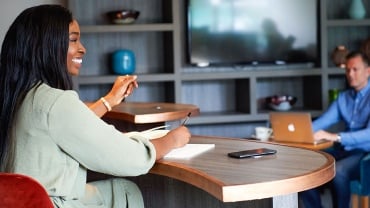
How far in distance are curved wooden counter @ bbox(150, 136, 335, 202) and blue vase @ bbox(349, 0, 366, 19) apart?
10.1ft

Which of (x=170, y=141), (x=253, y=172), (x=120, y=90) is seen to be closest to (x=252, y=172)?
(x=253, y=172)

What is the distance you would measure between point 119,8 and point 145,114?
223cm

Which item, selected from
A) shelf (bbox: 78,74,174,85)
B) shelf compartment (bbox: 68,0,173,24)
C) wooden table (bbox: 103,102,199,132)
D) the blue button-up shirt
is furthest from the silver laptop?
shelf compartment (bbox: 68,0,173,24)

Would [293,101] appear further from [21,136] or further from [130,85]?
[21,136]

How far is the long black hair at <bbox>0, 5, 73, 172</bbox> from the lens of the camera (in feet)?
5.62

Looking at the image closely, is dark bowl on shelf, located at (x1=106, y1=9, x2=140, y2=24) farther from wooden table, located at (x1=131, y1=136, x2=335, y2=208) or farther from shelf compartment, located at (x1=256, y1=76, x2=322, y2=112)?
wooden table, located at (x1=131, y1=136, x2=335, y2=208)

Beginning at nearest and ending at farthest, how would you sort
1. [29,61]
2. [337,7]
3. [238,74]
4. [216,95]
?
[29,61] → [238,74] → [216,95] → [337,7]

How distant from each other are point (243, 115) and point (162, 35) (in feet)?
2.97

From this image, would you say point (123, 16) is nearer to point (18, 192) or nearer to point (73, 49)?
point (73, 49)

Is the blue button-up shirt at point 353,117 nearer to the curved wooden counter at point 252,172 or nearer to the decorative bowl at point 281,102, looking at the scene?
the decorative bowl at point 281,102

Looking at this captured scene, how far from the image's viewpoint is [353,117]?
363 cm

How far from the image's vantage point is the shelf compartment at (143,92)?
4.68m

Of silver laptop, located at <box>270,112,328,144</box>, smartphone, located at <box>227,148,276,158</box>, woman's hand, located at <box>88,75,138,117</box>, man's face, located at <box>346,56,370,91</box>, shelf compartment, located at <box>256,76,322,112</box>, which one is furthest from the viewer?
shelf compartment, located at <box>256,76,322,112</box>

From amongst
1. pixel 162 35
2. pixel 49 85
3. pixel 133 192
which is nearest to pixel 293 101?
pixel 162 35
